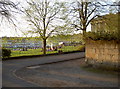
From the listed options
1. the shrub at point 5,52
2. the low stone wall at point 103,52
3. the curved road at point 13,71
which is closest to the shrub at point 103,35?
the low stone wall at point 103,52

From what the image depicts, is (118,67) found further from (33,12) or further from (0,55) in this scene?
(33,12)

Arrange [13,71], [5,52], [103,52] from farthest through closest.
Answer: [5,52], [103,52], [13,71]

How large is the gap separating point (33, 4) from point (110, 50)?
48.8 ft

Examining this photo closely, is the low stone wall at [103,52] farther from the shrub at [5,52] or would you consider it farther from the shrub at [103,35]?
the shrub at [5,52]

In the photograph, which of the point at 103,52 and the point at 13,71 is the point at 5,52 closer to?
the point at 13,71

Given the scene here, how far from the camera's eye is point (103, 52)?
28.1 feet

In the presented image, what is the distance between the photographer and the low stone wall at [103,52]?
788 centimetres

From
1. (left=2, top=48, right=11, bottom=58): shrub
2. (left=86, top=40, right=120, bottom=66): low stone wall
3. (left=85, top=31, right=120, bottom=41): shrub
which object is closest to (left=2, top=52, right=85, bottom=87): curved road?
(left=2, top=48, right=11, bottom=58): shrub

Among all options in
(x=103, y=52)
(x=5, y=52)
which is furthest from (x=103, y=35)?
(x=5, y=52)

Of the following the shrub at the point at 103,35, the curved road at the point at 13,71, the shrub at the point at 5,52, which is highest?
the shrub at the point at 103,35

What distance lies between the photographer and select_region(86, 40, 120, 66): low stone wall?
310 inches

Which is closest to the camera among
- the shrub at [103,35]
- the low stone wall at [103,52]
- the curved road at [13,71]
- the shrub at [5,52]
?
the curved road at [13,71]

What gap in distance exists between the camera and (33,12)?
66.1 feet

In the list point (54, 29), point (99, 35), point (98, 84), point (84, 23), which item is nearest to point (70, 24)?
point (84, 23)
